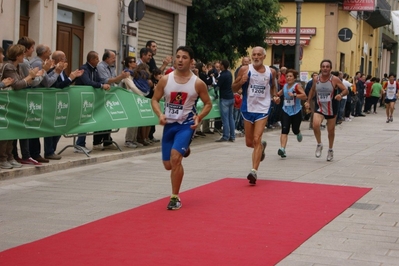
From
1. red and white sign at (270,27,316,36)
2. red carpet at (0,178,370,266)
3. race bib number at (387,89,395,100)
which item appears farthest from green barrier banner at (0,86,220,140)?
red and white sign at (270,27,316,36)

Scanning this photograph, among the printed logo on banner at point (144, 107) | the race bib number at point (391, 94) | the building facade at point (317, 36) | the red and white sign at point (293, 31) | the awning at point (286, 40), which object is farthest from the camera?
the awning at point (286, 40)

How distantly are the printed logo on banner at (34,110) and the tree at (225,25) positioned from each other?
54.5 ft

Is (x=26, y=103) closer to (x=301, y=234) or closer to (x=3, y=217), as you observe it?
(x=3, y=217)

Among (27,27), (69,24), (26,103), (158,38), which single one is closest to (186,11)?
(158,38)

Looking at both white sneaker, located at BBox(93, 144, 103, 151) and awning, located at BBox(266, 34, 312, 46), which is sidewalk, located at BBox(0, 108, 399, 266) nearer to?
white sneaker, located at BBox(93, 144, 103, 151)

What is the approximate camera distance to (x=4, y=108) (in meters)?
11.5

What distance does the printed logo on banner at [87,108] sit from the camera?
13.7 m

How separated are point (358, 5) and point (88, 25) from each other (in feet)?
86.0

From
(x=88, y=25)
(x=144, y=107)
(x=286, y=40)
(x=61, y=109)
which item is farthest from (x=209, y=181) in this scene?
(x=286, y=40)

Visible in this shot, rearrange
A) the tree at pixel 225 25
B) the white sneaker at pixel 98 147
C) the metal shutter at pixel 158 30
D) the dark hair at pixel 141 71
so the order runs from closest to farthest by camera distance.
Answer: the white sneaker at pixel 98 147 < the dark hair at pixel 141 71 < the metal shutter at pixel 158 30 < the tree at pixel 225 25

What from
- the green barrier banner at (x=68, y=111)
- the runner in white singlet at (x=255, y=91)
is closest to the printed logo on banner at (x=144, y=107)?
the green barrier banner at (x=68, y=111)

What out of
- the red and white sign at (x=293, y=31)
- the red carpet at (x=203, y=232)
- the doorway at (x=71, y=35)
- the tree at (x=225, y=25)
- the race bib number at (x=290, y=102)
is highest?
the red and white sign at (x=293, y=31)

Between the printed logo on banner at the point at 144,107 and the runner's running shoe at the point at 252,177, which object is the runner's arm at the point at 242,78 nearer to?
the runner's running shoe at the point at 252,177

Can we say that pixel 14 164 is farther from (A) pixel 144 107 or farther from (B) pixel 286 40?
(B) pixel 286 40
